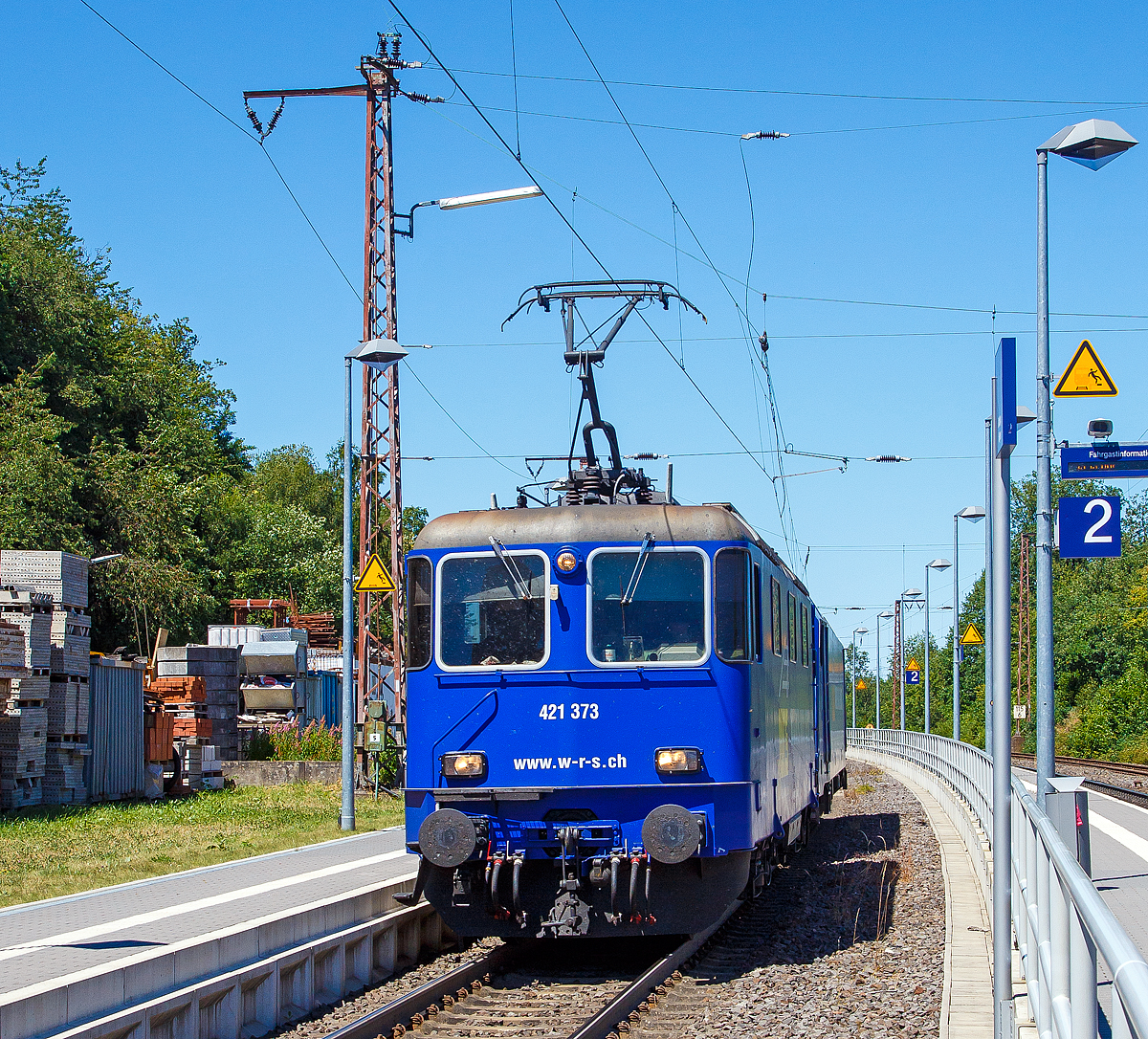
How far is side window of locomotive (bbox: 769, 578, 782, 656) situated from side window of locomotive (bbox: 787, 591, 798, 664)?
3.12 ft

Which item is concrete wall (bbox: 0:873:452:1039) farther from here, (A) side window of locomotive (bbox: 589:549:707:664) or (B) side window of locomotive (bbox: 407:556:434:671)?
(A) side window of locomotive (bbox: 589:549:707:664)

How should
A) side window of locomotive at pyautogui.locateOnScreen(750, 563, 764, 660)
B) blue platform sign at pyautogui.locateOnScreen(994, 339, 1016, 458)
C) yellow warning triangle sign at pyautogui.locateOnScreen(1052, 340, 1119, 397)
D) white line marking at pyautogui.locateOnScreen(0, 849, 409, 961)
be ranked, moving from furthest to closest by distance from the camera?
yellow warning triangle sign at pyautogui.locateOnScreen(1052, 340, 1119, 397) < side window of locomotive at pyautogui.locateOnScreen(750, 563, 764, 660) < white line marking at pyautogui.locateOnScreen(0, 849, 409, 961) < blue platform sign at pyautogui.locateOnScreen(994, 339, 1016, 458)

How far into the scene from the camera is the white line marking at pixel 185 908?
8906 millimetres

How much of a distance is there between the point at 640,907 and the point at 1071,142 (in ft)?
25.4

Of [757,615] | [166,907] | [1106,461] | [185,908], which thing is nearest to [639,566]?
[757,615]

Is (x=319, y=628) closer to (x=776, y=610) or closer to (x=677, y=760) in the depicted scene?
(x=776, y=610)

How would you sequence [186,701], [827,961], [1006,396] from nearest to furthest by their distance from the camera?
[1006,396], [827,961], [186,701]

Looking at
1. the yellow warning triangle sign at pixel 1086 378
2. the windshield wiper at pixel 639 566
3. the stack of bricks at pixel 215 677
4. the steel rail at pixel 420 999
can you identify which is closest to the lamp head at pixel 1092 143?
the yellow warning triangle sign at pixel 1086 378

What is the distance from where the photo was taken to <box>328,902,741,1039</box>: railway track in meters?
8.50

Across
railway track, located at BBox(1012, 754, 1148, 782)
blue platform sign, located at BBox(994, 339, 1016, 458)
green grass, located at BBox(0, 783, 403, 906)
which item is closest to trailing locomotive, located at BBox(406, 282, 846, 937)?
green grass, located at BBox(0, 783, 403, 906)

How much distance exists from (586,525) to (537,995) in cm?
328

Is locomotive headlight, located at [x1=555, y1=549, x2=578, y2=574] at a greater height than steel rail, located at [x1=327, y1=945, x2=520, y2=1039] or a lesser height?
greater

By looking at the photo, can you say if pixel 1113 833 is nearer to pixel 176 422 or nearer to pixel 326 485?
pixel 176 422

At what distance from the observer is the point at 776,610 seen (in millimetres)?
11852
